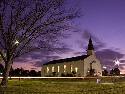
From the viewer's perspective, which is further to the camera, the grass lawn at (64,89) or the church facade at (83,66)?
the church facade at (83,66)

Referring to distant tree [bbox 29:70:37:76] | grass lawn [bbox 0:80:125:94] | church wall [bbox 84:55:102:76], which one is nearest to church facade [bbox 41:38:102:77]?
church wall [bbox 84:55:102:76]

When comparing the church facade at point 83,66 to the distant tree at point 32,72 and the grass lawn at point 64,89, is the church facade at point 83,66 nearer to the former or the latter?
the distant tree at point 32,72

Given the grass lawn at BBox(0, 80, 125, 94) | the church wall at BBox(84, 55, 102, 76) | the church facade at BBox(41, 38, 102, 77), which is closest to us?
the grass lawn at BBox(0, 80, 125, 94)

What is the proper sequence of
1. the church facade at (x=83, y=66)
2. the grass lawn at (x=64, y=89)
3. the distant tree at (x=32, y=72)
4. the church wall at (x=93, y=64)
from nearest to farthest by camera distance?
the grass lawn at (x=64, y=89) < the church facade at (x=83, y=66) < the church wall at (x=93, y=64) < the distant tree at (x=32, y=72)

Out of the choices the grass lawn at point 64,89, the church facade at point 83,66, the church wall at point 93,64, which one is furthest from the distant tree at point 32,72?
the grass lawn at point 64,89

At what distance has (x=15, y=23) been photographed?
29.5 m

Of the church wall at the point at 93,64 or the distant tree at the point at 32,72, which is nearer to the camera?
the church wall at the point at 93,64

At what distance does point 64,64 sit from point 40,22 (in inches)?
3879

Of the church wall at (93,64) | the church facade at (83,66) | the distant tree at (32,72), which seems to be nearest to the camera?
the church facade at (83,66)

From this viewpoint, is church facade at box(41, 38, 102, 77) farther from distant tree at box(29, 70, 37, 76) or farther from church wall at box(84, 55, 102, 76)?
distant tree at box(29, 70, 37, 76)

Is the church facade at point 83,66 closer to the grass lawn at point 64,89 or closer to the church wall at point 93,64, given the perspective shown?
the church wall at point 93,64

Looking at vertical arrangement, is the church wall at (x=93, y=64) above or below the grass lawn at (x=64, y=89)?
above

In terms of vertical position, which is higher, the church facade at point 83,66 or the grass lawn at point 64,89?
the church facade at point 83,66

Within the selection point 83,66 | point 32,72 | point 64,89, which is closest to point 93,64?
point 83,66
